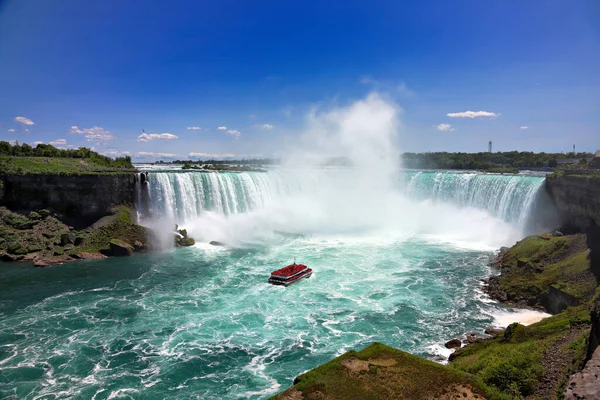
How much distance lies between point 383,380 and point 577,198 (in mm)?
28558

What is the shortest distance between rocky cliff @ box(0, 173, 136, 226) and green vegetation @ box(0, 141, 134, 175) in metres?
1.04

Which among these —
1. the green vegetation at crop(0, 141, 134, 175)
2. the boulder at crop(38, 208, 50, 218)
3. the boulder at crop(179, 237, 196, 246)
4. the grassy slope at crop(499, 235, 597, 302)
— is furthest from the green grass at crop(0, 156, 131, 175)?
the grassy slope at crop(499, 235, 597, 302)

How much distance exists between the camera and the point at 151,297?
23.7 m

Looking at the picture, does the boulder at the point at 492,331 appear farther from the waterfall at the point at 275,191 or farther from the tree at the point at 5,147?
the tree at the point at 5,147

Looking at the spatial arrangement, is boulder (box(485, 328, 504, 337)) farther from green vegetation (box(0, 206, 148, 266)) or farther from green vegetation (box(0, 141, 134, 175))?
green vegetation (box(0, 141, 134, 175))

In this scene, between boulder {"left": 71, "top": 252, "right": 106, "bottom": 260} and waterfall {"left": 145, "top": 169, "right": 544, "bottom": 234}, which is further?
waterfall {"left": 145, "top": 169, "right": 544, "bottom": 234}

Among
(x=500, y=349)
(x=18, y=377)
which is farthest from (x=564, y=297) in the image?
(x=18, y=377)

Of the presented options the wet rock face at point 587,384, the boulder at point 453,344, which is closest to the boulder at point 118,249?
the boulder at point 453,344

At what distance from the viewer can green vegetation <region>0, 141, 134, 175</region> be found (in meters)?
38.1

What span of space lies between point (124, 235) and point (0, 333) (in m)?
16.4

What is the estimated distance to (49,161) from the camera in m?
43.6

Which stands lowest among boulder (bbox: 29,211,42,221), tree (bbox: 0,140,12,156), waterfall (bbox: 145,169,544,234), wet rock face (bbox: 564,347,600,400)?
wet rock face (bbox: 564,347,600,400)

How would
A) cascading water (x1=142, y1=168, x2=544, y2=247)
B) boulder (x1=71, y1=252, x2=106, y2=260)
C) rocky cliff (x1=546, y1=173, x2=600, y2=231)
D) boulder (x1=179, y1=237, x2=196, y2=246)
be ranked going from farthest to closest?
cascading water (x1=142, y1=168, x2=544, y2=247)
boulder (x1=179, y1=237, x2=196, y2=246)
boulder (x1=71, y1=252, x2=106, y2=260)
rocky cliff (x1=546, y1=173, x2=600, y2=231)

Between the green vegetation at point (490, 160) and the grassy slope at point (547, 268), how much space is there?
60.5m
